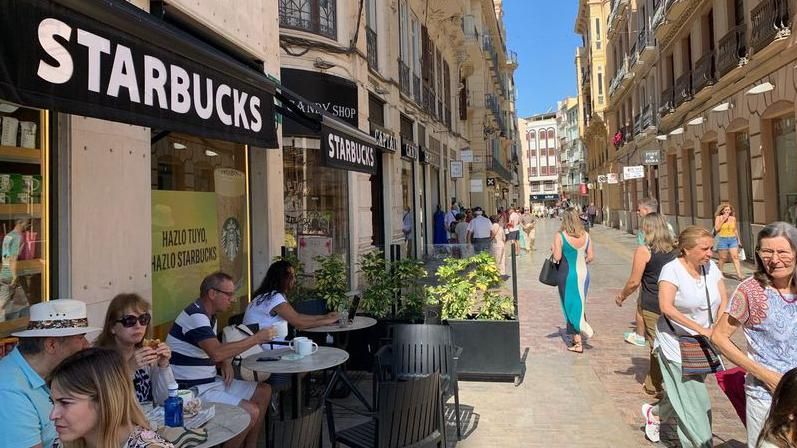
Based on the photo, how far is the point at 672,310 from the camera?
379 centimetres

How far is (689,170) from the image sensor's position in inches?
854

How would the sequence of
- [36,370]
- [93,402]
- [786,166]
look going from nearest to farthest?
[93,402], [36,370], [786,166]

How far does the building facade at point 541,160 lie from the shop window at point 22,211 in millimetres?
102877

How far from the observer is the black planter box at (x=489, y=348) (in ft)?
19.4

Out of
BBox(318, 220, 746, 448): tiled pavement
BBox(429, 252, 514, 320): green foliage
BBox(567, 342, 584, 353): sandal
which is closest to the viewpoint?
BBox(318, 220, 746, 448): tiled pavement

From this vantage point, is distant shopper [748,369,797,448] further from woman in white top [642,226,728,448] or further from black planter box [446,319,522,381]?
black planter box [446,319,522,381]

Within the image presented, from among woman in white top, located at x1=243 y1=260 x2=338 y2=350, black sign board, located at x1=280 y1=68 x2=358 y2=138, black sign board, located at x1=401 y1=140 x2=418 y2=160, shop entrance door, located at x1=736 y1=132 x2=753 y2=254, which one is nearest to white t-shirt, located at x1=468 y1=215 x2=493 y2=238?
black sign board, located at x1=401 y1=140 x2=418 y2=160

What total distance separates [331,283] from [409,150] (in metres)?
9.38

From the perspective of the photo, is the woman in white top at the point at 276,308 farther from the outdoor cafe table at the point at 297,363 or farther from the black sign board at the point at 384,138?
the black sign board at the point at 384,138

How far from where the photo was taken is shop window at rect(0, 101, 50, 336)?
3.61 m

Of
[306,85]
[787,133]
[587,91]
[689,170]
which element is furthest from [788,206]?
[587,91]

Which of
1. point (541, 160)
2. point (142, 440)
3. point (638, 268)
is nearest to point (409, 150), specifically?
point (638, 268)

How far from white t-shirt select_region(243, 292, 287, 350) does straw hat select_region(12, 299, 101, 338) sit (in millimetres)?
2223

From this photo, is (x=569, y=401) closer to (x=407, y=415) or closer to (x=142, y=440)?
(x=407, y=415)
